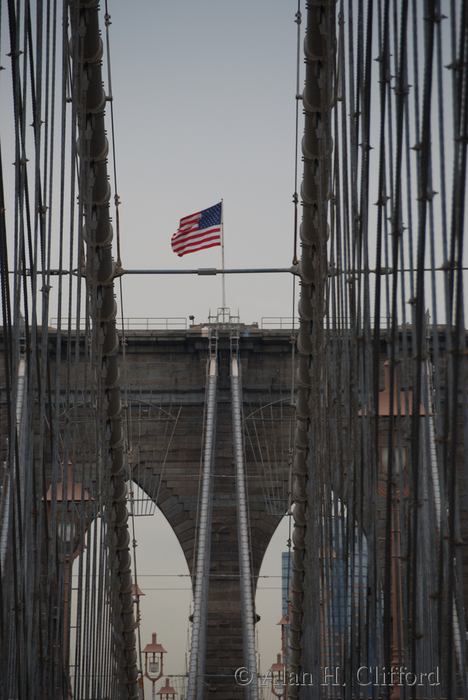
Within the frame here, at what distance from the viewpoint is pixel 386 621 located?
234 inches

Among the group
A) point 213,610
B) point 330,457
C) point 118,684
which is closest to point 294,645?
point 118,684

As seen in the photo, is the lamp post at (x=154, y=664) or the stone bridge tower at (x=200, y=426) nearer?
the lamp post at (x=154, y=664)

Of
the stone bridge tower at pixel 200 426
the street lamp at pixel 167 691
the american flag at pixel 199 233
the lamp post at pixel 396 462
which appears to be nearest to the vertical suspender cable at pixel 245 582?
the lamp post at pixel 396 462

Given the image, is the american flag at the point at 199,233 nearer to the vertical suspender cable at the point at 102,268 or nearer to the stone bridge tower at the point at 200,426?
the stone bridge tower at the point at 200,426

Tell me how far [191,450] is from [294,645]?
901 cm

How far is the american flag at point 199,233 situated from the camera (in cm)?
1905

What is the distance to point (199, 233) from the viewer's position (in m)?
19.2

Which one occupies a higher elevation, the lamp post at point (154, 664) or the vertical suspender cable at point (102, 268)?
the vertical suspender cable at point (102, 268)

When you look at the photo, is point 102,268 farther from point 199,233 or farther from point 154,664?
point 154,664

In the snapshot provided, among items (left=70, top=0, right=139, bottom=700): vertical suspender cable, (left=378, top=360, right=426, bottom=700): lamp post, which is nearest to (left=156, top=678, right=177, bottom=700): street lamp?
(left=70, top=0, right=139, bottom=700): vertical suspender cable

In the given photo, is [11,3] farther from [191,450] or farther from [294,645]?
[191,450]

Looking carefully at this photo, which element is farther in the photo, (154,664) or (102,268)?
(154,664)

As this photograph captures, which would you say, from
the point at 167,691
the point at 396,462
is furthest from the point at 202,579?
the point at 167,691

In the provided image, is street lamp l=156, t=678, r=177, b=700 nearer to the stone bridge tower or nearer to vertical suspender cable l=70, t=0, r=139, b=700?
the stone bridge tower
